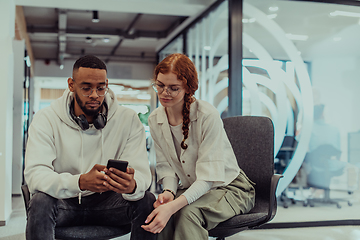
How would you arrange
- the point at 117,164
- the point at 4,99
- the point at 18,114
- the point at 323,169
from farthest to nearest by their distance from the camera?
the point at 18,114 → the point at 323,169 → the point at 4,99 → the point at 117,164

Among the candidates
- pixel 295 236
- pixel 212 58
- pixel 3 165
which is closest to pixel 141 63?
pixel 212 58

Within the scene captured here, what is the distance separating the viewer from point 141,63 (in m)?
9.45

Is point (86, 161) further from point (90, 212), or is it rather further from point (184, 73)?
point (184, 73)

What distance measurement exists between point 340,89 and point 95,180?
2998mm

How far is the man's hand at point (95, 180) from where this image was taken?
4.66ft

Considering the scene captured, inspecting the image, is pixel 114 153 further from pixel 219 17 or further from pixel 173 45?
pixel 173 45

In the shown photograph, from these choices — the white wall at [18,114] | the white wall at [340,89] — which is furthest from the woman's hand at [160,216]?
the white wall at [18,114]

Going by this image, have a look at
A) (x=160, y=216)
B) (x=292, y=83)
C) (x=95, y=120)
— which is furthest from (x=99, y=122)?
(x=292, y=83)

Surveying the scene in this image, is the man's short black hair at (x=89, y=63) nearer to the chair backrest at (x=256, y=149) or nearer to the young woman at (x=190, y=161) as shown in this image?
the young woman at (x=190, y=161)

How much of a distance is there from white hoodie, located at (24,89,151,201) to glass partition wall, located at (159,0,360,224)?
2.01m

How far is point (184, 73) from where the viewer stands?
1.68 metres

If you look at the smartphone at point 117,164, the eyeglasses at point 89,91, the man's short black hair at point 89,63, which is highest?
the man's short black hair at point 89,63

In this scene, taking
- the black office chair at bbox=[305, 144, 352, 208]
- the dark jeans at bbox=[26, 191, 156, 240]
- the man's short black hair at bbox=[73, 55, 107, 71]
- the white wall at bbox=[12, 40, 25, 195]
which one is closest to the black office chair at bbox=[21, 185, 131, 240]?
the dark jeans at bbox=[26, 191, 156, 240]

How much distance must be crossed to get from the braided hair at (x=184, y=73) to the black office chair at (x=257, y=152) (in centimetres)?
47
